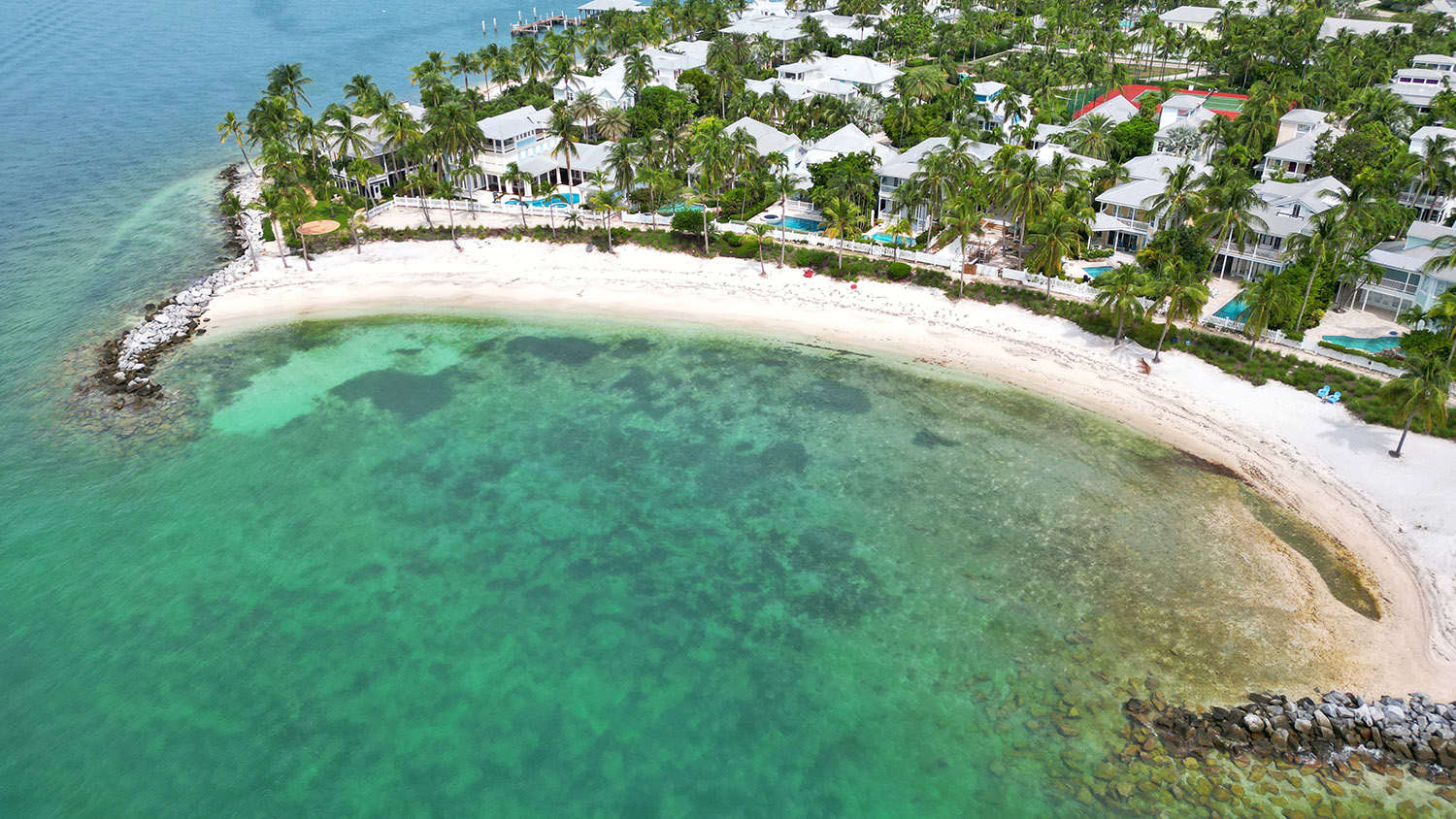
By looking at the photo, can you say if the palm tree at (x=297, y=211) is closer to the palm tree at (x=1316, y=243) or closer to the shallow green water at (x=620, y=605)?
the shallow green water at (x=620, y=605)

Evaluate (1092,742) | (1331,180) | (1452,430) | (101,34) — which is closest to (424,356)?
(1092,742)

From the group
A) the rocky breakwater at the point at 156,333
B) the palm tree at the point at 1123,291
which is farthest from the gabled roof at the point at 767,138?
the rocky breakwater at the point at 156,333

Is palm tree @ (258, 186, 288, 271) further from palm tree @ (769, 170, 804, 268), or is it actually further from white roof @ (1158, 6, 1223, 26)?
white roof @ (1158, 6, 1223, 26)

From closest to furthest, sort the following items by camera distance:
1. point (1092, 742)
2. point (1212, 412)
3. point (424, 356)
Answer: point (1092, 742), point (1212, 412), point (424, 356)

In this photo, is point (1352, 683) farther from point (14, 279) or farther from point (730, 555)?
point (14, 279)

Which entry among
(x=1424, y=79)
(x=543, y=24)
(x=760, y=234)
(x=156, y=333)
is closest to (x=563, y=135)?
(x=760, y=234)
